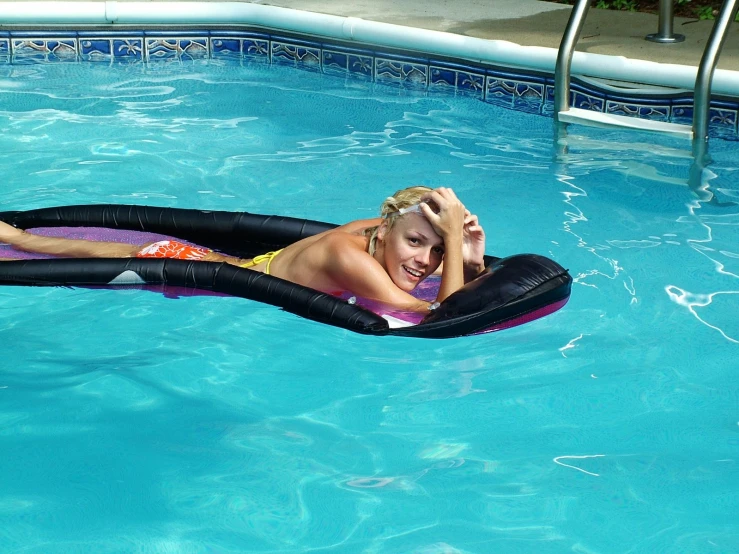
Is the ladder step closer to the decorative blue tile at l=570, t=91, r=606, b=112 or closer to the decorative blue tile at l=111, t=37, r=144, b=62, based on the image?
the decorative blue tile at l=570, t=91, r=606, b=112

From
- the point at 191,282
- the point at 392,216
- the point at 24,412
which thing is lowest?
the point at 24,412

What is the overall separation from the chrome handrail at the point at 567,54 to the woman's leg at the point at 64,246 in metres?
2.73

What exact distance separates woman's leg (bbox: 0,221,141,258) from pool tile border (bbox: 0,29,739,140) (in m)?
3.27

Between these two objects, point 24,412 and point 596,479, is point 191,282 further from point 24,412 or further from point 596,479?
point 596,479

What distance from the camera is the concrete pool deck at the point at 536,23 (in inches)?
257

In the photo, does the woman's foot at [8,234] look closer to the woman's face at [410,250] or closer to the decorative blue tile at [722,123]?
the woman's face at [410,250]

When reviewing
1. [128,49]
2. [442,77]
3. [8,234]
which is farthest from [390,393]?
[128,49]

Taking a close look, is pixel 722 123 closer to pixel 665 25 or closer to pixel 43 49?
pixel 665 25

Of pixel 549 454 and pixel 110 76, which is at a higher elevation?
pixel 110 76

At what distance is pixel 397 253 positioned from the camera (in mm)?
3748

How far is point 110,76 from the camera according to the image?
756cm

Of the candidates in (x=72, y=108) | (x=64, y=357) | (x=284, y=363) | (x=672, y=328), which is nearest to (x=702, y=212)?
(x=672, y=328)

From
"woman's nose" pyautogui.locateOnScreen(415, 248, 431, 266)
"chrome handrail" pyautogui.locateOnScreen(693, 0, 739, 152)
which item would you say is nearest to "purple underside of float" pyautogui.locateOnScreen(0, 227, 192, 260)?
"woman's nose" pyautogui.locateOnScreen(415, 248, 431, 266)

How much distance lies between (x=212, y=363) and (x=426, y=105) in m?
3.53
